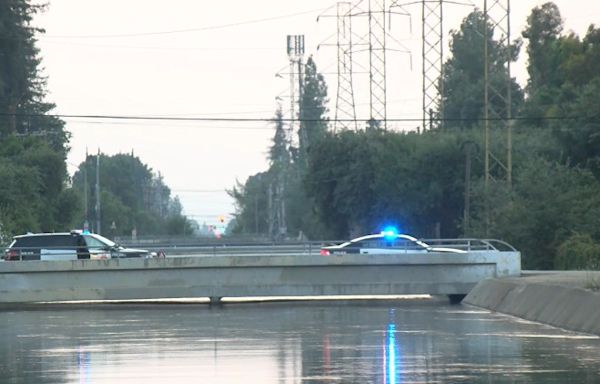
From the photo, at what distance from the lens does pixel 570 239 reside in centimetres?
6062

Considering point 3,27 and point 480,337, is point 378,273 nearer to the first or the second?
point 480,337

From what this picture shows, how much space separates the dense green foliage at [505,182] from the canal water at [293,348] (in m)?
18.9

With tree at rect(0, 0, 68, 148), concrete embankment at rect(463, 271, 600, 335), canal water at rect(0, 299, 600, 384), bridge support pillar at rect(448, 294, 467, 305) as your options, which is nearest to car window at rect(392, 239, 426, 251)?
bridge support pillar at rect(448, 294, 467, 305)

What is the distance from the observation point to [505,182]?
7200 centimetres

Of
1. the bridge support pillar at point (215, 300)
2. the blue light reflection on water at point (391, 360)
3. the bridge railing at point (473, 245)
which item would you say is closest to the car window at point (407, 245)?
the bridge railing at point (473, 245)

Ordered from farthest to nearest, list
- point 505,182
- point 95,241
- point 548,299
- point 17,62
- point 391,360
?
point 17,62 < point 505,182 < point 95,241 < point 548,299 < point 391,360

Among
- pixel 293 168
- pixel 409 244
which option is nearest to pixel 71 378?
pixel 409 244

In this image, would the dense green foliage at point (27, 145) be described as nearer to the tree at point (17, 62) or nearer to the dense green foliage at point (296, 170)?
the tree at point (17, 62)

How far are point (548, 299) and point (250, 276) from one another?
15073 millimetres

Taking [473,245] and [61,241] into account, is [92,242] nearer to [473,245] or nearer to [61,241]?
[61,241]

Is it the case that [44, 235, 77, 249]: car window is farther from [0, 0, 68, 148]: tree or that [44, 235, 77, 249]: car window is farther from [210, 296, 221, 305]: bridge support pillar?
[0, 0, 68, 148]: tree

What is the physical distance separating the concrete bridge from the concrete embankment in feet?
5.55

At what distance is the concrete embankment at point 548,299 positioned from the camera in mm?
30750

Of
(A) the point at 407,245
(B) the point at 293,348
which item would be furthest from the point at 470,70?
(B) the point at 293,348
